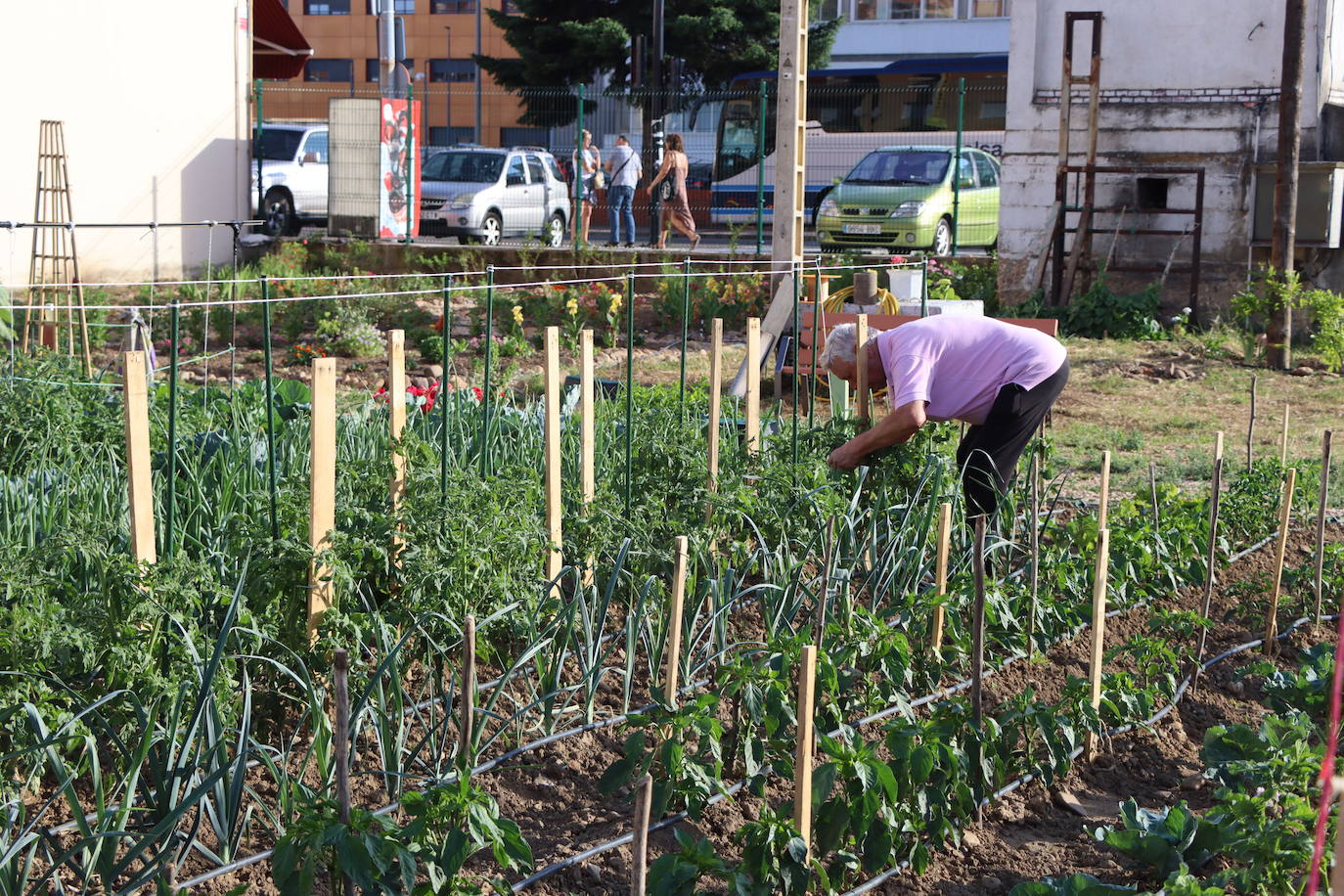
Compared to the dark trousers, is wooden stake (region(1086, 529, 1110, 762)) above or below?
below

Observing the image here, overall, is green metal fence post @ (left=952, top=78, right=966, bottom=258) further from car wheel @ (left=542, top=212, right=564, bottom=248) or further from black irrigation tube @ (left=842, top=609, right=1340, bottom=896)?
black irrigation tube @ (left=842, top=609, right=1340, bottom=896)

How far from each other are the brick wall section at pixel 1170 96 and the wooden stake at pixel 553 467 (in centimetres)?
995

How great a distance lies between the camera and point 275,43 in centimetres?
1848

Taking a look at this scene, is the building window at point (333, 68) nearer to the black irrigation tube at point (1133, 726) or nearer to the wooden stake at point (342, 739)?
the black irrigation tube at point (1133, 726)

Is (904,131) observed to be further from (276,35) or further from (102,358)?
(102,358)

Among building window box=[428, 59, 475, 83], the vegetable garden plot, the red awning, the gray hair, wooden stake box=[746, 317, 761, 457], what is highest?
building window box=[428, 59, 475, 83]

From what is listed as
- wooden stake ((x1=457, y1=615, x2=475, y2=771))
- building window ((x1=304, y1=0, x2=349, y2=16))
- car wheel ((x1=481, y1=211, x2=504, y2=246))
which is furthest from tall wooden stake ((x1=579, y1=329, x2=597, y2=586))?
building window ((x1=304, y1=0, x2=349, y2=16))

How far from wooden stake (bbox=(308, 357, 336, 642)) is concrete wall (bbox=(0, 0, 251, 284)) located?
10.4m

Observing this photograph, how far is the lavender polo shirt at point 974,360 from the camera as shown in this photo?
4.88 m

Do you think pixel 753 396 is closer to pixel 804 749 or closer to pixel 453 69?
pixel 804 749

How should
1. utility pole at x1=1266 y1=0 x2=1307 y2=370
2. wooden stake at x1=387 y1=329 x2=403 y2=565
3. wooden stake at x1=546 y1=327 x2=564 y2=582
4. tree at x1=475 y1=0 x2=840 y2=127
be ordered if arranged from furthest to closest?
tree at x1=475 y1=0 x2=840 y2=127 → utility pole at x1=1266 y1=0 x2=1307 y2=370 → wooden stake at x1=546 y1=327 x2=564 y2=582 → wooden stake at x1=387 y1=329 x2=403 y2=565

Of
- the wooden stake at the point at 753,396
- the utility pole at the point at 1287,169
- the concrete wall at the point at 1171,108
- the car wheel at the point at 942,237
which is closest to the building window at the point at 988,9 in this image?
the car wheel at the point at 942,237

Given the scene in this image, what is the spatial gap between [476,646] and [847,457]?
1705mm

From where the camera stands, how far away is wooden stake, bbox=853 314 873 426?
4.91 meters
